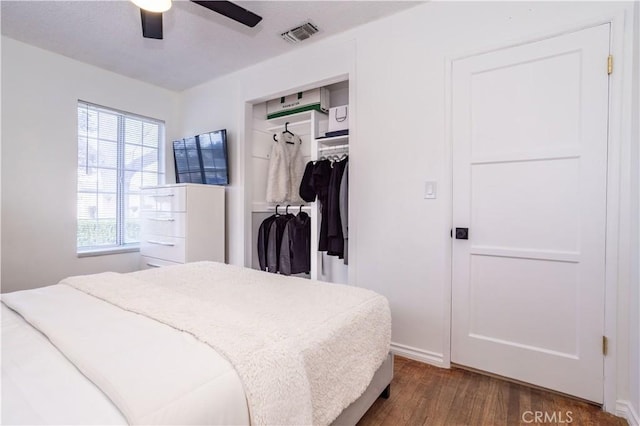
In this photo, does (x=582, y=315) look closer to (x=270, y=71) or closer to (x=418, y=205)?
(x=418, y=205)

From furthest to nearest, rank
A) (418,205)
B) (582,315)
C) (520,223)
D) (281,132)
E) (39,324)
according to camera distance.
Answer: (281,132)
(418,205)
(520,223)
(582,315)
(39,324)

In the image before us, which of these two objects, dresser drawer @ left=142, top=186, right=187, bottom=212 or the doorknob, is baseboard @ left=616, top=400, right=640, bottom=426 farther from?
dresser drawer @ left=142, top=186, right=187, bottom=212

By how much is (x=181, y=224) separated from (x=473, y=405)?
2707mm

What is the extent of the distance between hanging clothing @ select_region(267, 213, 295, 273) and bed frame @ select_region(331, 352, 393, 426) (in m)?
1.71

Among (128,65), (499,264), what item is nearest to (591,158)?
(499,264)

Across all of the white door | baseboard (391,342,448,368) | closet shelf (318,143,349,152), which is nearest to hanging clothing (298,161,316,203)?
closet shelf (318,143,349,152)

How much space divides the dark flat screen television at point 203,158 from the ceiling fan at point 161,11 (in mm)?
1468

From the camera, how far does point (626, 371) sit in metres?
1.60

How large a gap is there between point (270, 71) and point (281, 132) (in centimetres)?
66

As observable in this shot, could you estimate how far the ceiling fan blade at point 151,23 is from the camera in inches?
70.9

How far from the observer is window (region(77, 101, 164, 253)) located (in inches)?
128

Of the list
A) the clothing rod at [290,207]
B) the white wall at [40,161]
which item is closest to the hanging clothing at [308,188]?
the clothing rod at [290,207]

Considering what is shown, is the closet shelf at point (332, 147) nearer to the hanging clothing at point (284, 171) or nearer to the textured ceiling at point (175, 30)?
the hanging clothing at point (284, 171)

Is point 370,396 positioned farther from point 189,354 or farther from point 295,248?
point 295,248
